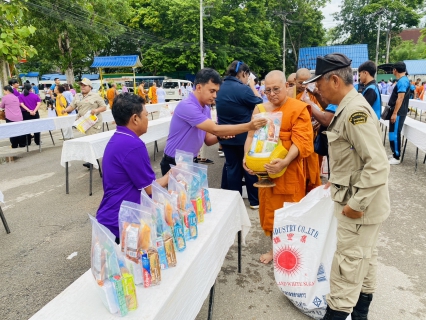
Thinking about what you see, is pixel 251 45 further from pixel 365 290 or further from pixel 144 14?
pixel 365 290

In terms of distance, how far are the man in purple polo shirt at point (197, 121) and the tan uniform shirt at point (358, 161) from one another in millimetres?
928

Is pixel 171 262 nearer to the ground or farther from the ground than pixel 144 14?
nearer to the ground

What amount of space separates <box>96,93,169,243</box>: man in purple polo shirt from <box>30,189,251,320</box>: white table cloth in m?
0.46

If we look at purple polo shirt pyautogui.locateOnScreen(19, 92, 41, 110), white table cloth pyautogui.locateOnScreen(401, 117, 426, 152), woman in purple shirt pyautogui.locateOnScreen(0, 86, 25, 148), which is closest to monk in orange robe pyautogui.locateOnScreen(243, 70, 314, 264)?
white table cloth pyautogui.locateOnScreen(401, 117, 426, 152)

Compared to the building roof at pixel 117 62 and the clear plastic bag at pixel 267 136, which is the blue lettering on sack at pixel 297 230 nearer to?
the clear plastic bag at pixel 267 136

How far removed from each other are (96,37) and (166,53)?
929cm

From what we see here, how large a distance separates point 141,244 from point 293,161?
167 centimetres

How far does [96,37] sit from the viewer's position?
20.8 meters

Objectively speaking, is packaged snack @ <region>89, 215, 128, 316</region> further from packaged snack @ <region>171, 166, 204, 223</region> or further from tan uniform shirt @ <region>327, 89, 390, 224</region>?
tan uniform shirt @ <region>327, 89, 390, 224</region>

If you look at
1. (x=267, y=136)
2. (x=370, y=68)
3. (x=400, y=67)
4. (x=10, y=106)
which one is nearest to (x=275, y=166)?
(x=267, y=136)

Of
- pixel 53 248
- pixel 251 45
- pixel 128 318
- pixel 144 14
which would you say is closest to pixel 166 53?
pixel 144 14

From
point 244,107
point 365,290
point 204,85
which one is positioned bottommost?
point 365,290

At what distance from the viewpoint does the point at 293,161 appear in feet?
8.69

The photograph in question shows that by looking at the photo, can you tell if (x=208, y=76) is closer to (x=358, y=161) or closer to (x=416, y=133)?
(x=358, y=161)
